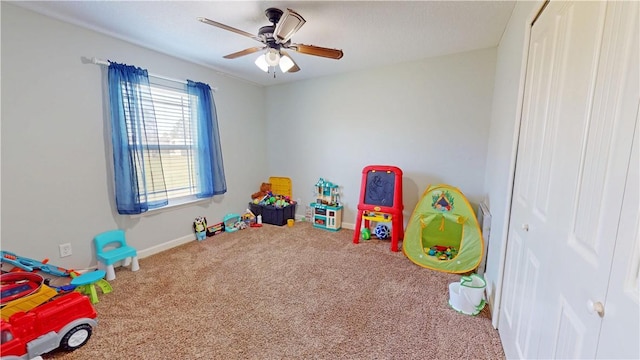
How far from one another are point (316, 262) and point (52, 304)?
1.96 meters

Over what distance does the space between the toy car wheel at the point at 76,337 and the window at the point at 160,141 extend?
1.24 meters

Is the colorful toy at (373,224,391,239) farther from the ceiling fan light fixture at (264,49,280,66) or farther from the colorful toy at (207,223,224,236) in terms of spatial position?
the ceiling fan light fixture at (264,49,280,66)

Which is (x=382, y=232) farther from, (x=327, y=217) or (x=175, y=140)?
(x=175, y=140)

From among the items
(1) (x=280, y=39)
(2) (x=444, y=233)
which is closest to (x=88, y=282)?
(1) (x=280, y=39)

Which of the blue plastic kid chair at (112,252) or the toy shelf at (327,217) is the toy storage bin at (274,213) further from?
the blue plastic kid chair at (112,252)

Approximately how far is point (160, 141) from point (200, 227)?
1.16 m

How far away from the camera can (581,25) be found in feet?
3.01

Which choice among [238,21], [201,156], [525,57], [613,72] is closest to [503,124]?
[525,57]

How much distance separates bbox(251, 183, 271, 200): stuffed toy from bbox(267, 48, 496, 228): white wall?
0.29 meters

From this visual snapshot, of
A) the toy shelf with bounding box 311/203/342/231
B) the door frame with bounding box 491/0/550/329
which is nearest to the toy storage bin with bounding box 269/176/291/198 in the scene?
the toy shelf with bounding box 311/203/342/231

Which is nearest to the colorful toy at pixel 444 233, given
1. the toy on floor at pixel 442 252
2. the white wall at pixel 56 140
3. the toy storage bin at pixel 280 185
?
the toy on floor at pixel 442 252

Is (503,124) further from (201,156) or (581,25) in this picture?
(201,156)

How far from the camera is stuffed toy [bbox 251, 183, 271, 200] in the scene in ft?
14.0

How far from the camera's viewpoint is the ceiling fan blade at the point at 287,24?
1.66 meters
